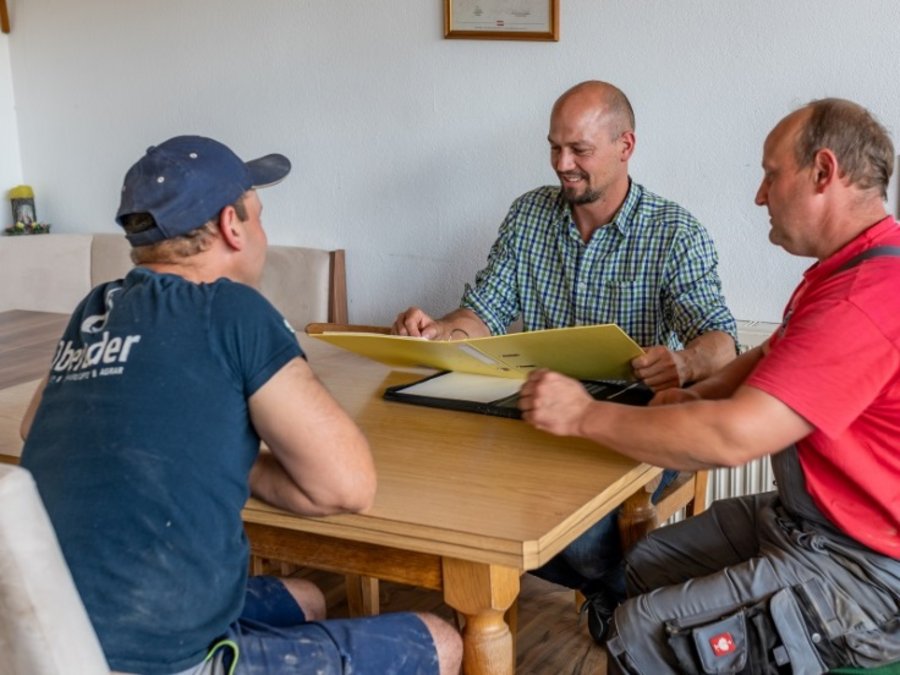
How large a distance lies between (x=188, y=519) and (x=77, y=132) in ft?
9.95

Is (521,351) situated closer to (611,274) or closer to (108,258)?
(611,274)

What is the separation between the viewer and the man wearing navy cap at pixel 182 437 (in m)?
1.36

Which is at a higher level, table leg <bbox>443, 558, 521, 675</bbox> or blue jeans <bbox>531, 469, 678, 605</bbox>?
table leg <bbox>443, 558, 521, 675</bbox>

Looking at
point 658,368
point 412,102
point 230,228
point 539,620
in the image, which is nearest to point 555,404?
point 658,368

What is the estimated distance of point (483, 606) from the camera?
1.55m

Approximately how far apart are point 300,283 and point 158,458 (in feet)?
7.12

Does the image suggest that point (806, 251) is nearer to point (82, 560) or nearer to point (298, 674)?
point (298, 674)

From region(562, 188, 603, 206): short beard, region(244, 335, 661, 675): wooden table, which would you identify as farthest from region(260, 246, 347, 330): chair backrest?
region(244, 335, 661, 675): wooden table

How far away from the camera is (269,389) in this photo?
55.3 inches

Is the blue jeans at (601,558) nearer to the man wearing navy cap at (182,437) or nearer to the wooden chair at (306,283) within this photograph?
the man wearing navy cap at (182,437)

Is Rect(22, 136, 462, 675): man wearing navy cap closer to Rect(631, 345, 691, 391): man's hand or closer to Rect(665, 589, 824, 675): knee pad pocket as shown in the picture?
Rect(665, 589, 824, 675): knee pad pocket

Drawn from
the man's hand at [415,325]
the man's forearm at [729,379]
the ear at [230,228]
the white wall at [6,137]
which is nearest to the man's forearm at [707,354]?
the man's forearm at [729,379]

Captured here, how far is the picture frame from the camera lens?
3.05m

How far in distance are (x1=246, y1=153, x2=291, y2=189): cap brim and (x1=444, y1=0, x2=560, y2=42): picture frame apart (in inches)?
56.7
